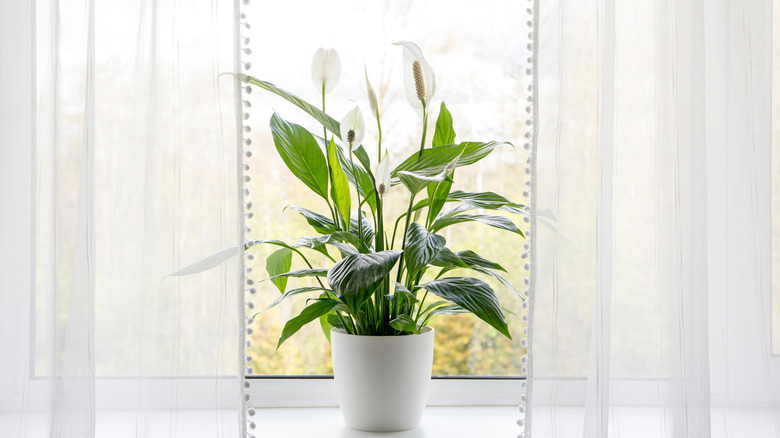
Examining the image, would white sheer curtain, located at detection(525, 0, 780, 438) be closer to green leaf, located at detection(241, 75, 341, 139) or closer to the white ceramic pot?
the white ceramic pot

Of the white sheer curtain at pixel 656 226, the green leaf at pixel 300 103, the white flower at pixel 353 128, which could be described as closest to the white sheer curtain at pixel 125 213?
the green leaf at pixel 300 103

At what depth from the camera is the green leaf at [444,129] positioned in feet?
3.44

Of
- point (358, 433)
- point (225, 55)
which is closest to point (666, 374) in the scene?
point (358, 433)

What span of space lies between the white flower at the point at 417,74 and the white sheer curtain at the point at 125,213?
27cm

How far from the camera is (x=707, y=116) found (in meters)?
0.95

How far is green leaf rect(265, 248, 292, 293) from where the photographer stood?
1048mm

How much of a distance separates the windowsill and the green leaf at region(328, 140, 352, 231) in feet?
1.21

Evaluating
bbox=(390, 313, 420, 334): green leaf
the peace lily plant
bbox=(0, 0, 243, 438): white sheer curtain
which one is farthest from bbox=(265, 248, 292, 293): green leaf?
bbox=(390, 313, 420, 334): green leaf

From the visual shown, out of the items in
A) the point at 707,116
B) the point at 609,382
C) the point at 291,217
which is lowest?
the point at 609,382

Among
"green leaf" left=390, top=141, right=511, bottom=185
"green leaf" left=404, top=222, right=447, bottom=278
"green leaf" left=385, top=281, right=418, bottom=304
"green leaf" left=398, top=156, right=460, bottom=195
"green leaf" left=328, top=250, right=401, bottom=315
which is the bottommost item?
"green leaf" left=385, top=281, right=418, bottom=304

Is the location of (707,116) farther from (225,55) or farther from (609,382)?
(225,55)

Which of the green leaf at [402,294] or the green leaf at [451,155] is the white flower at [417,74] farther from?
the green leaf at [402,294]

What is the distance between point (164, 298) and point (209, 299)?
0.22ft

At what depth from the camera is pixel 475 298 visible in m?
0.91
